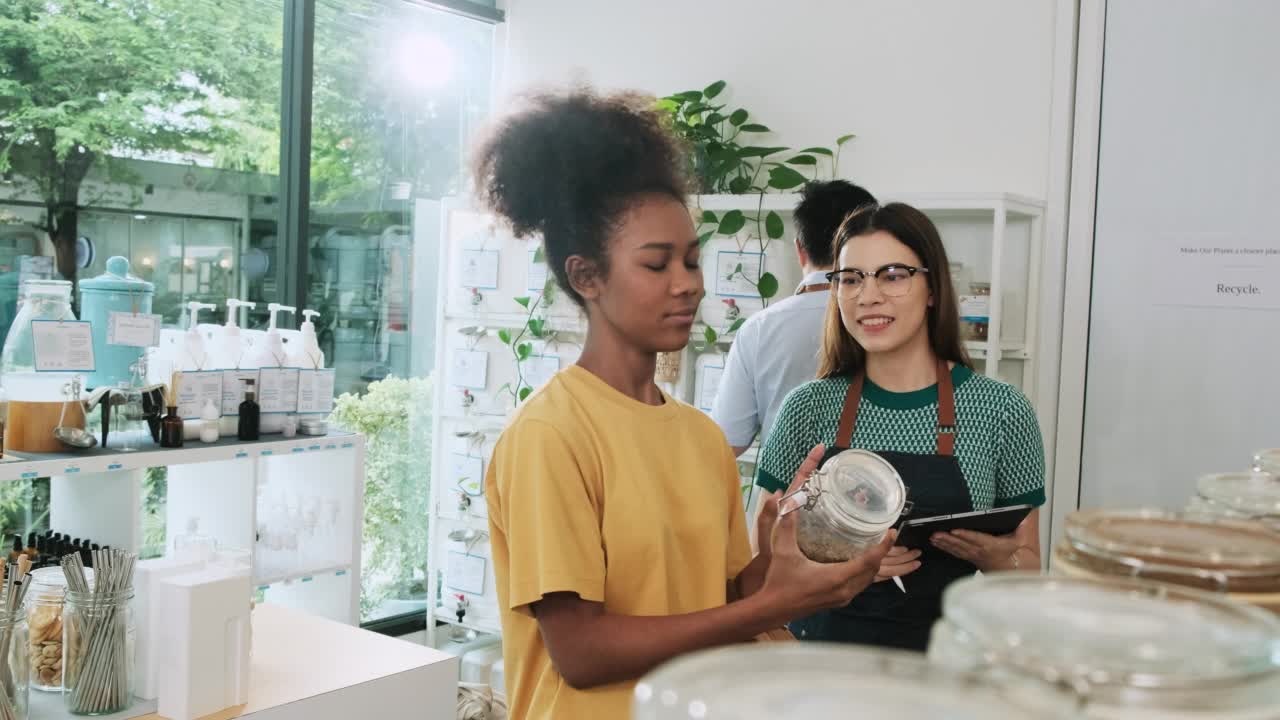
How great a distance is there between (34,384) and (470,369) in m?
1.94

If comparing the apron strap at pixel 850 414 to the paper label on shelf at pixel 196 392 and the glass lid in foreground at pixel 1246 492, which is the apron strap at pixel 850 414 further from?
the paper label on shelf at pixel 196 392

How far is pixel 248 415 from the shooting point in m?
2.90

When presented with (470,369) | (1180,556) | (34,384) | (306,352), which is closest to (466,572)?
(470,369)

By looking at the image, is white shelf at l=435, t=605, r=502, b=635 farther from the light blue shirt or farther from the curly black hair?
the curly black hair

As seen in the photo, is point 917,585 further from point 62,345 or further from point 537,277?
point 537,277

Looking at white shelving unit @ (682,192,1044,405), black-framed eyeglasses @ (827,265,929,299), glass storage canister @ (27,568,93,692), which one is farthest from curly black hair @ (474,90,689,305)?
white shelving unit @ (682,192,1044,405)

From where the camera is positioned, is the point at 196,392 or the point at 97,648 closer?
the point at 97,648

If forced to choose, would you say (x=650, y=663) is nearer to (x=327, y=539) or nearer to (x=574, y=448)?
(x=574, y=448)

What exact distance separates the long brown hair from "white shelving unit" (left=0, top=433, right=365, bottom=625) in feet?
5.31

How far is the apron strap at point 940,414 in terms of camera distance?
1.81 m

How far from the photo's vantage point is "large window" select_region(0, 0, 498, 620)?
11.3 ft

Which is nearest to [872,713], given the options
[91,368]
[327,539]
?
[91,368]

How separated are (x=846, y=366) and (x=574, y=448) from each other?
2.92ft

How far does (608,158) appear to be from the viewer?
1338 mm
